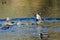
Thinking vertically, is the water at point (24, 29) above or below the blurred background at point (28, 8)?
below

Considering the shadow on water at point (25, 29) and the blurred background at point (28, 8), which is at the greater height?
the blurred background at point (28, 8)

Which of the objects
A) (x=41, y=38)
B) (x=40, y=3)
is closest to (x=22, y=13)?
(x=40, y=3)

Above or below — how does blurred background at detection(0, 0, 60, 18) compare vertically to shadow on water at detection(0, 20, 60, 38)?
above

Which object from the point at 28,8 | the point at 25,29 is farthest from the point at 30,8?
the point at 25,29

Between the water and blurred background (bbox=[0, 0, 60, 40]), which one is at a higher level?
blurred background (bbox=[0, 0, 60, 40])

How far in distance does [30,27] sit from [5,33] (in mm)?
266

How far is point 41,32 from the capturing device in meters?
1.60

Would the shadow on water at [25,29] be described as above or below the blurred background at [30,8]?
below

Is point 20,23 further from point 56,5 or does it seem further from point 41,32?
point 56,5

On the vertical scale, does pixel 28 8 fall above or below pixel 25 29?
above

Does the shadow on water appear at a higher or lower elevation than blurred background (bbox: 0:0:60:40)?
lower

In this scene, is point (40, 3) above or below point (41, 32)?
above

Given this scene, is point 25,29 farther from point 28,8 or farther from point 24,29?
point 28,8

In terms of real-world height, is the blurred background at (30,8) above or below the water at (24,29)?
above
